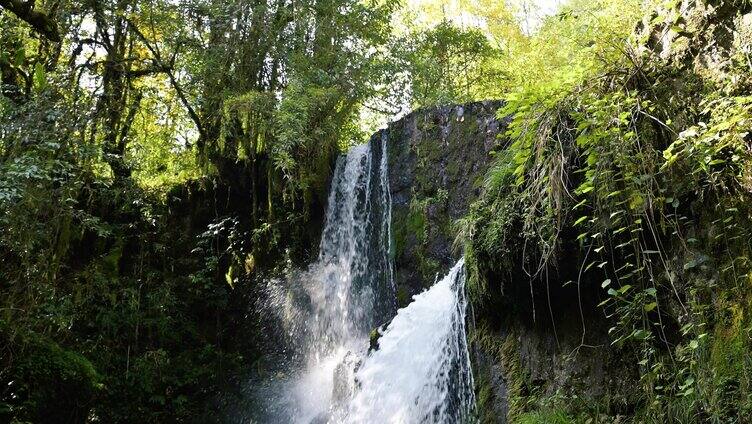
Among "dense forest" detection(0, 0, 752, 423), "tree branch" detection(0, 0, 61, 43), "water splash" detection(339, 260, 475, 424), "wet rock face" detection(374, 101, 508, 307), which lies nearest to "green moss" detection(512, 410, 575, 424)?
"dense forest" detection(0, 0, 752, 423)

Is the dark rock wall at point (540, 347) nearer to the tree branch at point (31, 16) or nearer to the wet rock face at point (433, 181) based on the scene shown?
the wet rock face at point (433, 181)

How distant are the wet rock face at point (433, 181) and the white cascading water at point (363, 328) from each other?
0.30m

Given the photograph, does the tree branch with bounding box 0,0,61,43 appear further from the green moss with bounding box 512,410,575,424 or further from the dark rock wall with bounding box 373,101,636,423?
the green moss with bounding box 512,410,575,424

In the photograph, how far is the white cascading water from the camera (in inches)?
215

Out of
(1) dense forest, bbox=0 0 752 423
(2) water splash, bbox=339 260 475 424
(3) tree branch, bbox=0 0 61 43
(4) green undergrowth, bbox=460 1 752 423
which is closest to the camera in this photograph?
(4) green undergrowth, bbox=460 1 752 423

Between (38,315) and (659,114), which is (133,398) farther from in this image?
(659,114)

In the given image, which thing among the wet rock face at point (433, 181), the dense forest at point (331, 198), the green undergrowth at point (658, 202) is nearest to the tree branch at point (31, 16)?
the dense forest at point (331, 198)

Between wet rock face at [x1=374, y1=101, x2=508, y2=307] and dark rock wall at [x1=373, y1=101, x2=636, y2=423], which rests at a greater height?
wet rock face at [x1=374, y1=101, x2=508, y2=307]

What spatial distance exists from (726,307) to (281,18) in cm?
962

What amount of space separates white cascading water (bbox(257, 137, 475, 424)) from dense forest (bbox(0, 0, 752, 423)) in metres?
0.36

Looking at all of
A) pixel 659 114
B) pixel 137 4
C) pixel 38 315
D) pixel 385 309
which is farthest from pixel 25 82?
pixel 659 114

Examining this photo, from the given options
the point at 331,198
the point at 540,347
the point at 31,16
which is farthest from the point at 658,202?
the point at 331,198

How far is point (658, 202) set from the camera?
3318 millimetres

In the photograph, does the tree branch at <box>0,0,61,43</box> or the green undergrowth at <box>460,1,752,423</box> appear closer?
the green undergrowth at <box>460,1,752,423</box>
